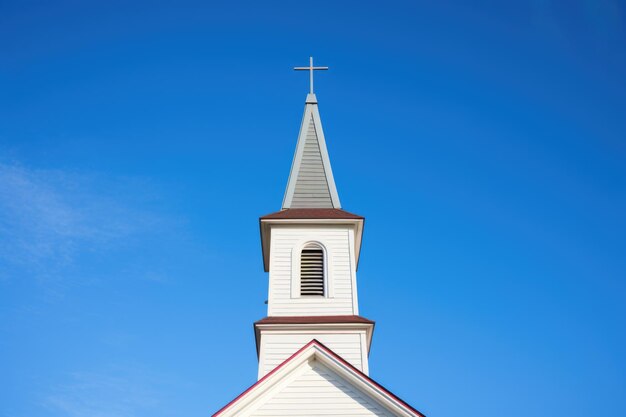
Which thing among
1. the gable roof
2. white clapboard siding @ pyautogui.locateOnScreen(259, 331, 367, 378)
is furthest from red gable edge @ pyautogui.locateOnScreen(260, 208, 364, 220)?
the gable roof

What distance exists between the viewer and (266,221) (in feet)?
67.7

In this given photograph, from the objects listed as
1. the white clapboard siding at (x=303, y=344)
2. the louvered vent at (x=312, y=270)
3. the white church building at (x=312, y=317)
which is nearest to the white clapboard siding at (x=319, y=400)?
the white church building at (x=312, y=317)

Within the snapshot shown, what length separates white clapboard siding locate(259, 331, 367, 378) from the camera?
1769cm

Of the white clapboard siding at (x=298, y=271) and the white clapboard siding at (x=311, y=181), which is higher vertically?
→ the white clapboard siding at (x=311, y=181)

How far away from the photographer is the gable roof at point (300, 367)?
1435 centimetres

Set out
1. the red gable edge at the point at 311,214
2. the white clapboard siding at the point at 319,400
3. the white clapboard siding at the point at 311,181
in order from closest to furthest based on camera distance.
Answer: the white clapboard siding at the point at 319,400 → the red gable edge at the point at 311,214 → the white clapboard siding at the point at 311,181

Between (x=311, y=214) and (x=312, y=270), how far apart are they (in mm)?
2058

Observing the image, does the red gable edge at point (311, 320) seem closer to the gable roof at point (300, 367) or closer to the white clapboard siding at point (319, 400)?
the gable roof at point (300, 367)

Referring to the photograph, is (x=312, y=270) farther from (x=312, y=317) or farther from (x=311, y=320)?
(x=311, y=320)

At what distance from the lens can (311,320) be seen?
1828 centimetres

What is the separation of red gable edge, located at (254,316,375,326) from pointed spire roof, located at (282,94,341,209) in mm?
4643

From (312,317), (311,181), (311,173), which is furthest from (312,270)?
(311,173)

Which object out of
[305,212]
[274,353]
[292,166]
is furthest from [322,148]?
[274,353]

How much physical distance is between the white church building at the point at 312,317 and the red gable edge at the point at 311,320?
0.03 metres
